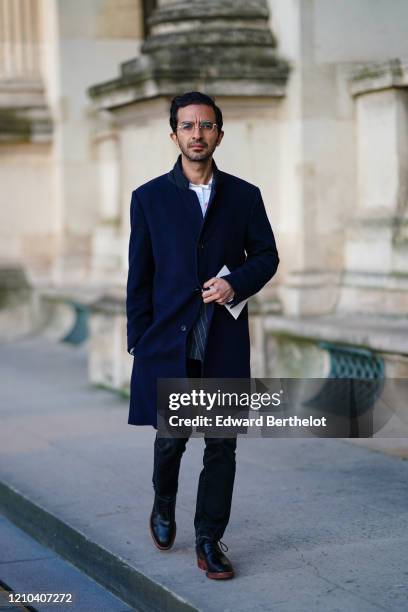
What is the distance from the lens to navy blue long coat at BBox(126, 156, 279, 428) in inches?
190

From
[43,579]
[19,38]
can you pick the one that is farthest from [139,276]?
[19,38]

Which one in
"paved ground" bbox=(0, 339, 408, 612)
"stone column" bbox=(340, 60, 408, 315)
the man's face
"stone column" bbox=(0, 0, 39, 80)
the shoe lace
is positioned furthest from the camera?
"stone column" bbox=(0, 0, 39, 80)

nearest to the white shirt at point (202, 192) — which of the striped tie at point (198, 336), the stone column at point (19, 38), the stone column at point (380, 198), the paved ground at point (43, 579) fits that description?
the striped tie at point (198, 336)

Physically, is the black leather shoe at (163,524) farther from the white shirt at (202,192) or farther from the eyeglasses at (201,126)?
the eyeglasses at (201,126)

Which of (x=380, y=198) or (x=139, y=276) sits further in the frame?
(x=380, y=198)

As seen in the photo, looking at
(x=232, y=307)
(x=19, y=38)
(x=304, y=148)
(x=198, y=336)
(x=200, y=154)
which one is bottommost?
(x=198, y=336)

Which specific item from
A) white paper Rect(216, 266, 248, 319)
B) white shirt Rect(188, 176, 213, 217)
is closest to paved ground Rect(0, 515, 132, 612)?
white paper Rect(216, 266, 248, 319)

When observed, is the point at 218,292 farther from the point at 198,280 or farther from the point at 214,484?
the point at 214,484

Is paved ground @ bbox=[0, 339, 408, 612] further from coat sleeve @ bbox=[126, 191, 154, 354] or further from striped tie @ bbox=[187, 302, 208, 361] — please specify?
coat sleeve @ bbox=[126, 191, 154, 354]

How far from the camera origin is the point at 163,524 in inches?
204

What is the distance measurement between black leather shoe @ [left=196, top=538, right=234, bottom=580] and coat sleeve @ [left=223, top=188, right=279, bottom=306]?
0.89 m

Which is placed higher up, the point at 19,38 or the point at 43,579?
the point at 19,38

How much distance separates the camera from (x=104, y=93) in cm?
923

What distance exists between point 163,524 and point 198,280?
1.02m
